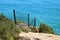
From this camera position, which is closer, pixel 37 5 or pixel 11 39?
pixel 11 39

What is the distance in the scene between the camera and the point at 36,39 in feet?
24.2

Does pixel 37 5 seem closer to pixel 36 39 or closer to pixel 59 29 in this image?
pixel 59 29

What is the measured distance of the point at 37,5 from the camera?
26.6 m

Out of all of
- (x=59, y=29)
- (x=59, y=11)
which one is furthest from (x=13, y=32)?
(x=59, y=11)

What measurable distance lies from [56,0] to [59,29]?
17458mm

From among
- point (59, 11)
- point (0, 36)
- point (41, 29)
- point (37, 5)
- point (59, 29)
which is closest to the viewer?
point (0, 36)

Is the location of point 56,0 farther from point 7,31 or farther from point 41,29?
point 7,31

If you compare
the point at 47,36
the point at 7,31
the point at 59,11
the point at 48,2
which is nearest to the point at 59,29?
the point at 47,36

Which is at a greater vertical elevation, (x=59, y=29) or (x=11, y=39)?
(x=11, y=39)

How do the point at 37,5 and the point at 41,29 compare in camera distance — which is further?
the point at 37,5

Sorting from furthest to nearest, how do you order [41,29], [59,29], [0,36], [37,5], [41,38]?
[37,5] → [59,29] → [41,29] → [41,38] → [0,36]

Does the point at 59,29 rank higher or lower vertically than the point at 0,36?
lower

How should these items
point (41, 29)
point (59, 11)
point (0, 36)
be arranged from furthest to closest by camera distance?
point (59, 11)
point (41, 29)
point (0, 36)

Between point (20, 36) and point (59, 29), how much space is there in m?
5.72
